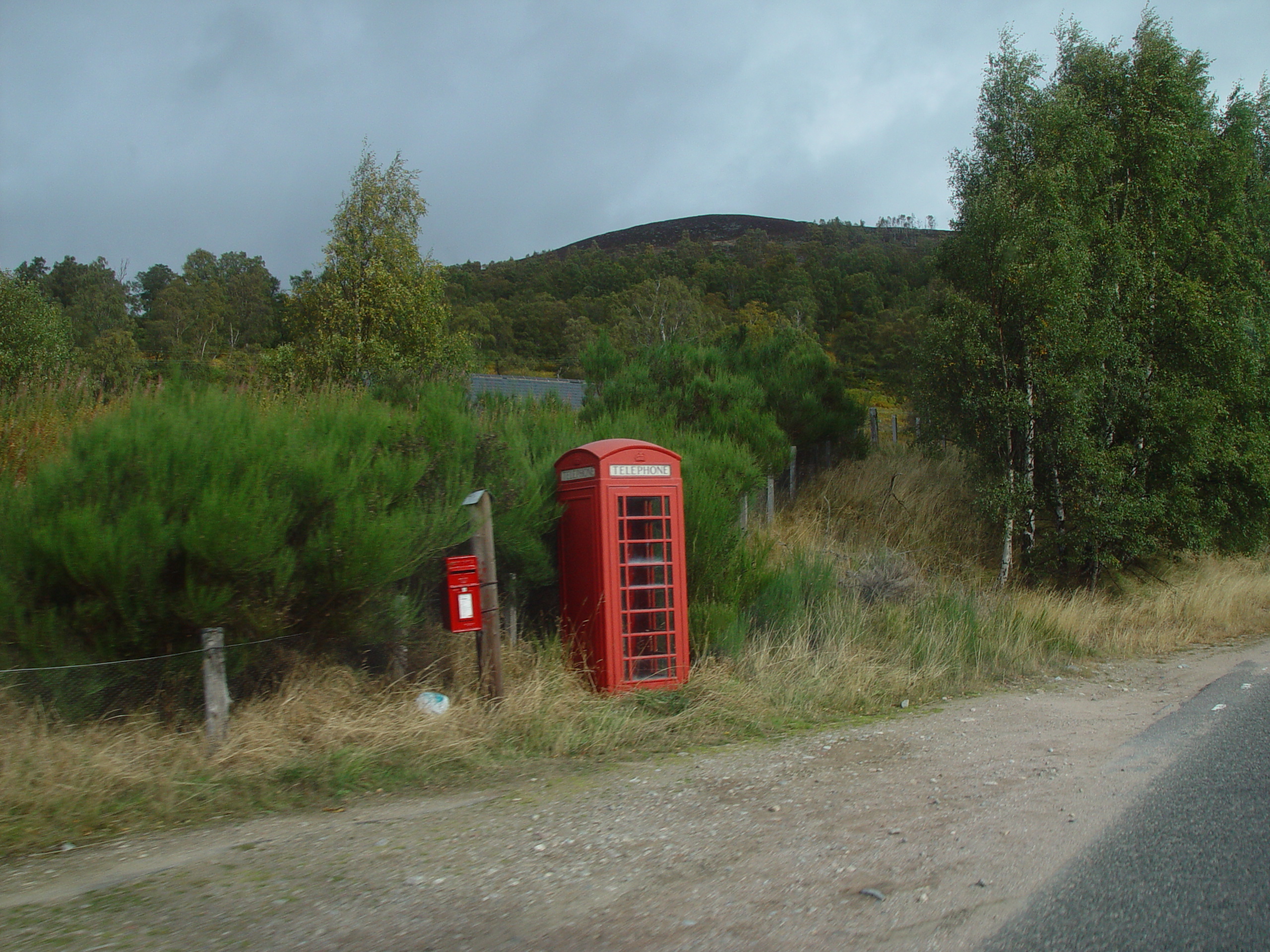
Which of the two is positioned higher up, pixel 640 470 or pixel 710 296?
pixel 710 296

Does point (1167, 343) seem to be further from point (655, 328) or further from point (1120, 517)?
point (655, 328)

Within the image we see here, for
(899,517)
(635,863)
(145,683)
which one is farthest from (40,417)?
(899,517)

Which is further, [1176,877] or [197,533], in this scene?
[197,533]

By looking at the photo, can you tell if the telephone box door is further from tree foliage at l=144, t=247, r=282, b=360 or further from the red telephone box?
tree foliage at l=144, t=247, r=282, b=360

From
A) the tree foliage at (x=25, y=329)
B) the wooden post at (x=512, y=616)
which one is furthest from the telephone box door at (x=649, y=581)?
the tree foliage at (x=25, y=329)

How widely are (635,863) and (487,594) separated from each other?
8.85ft

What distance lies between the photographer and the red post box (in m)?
6.40

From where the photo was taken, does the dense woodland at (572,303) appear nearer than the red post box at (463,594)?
No

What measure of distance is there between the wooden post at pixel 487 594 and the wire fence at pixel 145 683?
1335 mm

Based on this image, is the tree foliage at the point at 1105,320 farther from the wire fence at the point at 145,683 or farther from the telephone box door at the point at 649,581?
the wire fence at the point at 145,683

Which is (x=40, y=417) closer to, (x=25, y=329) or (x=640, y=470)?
(x=640, y=470)

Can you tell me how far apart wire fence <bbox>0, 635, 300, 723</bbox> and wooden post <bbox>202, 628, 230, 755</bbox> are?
Result: 8 centimetres

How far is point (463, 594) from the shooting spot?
6.46 meters

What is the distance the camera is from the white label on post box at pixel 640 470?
749cm
